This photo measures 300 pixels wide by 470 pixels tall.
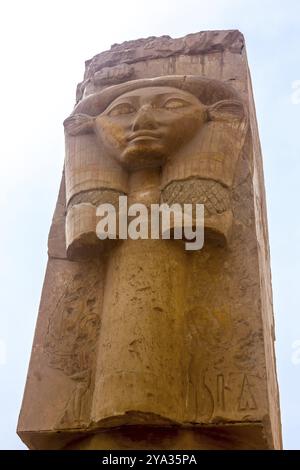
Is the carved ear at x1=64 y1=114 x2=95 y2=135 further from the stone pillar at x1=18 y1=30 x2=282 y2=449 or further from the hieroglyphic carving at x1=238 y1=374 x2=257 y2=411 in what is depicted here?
the hieroglyphic carving at x1=238 y1=374 x2=257 y2=411

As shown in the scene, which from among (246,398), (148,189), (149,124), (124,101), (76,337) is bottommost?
(246,398)

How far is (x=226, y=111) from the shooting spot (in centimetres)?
414

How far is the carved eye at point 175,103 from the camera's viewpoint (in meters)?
4.13

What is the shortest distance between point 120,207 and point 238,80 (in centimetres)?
161

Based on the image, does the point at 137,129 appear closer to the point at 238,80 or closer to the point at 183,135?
the point at 183,135

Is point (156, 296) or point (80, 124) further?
point (80, 124)

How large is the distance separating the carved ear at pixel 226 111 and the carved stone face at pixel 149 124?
0.06m

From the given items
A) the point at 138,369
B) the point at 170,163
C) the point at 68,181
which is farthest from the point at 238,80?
the point at 138,369

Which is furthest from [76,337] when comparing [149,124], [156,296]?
[149,124]

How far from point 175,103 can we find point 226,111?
0.34m

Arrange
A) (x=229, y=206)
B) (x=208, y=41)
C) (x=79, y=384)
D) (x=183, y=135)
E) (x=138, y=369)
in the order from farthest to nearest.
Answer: (x=208, y=41)
(x=183, y=135)
(x=229, y=206)
(x=79, y=384)
(x=138, y=369)

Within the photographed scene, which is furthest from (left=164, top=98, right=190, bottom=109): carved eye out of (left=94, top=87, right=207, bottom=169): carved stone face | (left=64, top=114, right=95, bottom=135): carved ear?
(left=64, top=114, right=95, bottom=135): carved ear

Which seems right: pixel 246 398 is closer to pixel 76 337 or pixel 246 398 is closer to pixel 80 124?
pixel 76 337

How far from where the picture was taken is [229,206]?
12.4 feet
